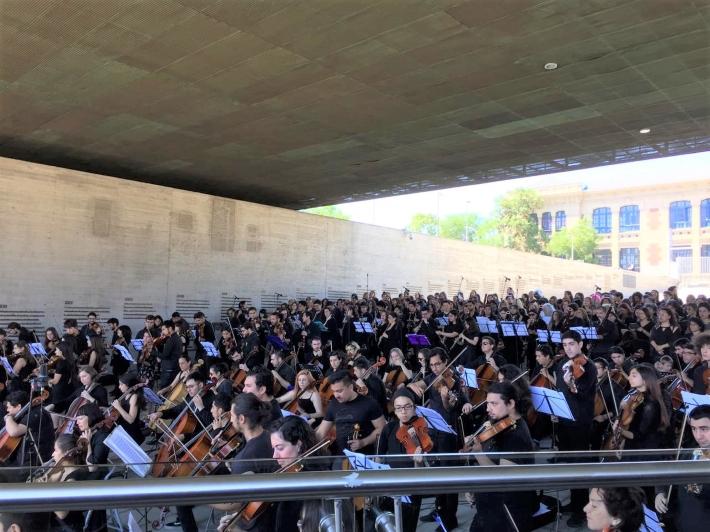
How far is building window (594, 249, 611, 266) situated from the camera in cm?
6331

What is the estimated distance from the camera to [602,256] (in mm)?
63969

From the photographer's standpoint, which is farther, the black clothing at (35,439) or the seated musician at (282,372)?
the seated musician at (282,372)

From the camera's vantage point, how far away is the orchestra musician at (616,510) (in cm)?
228

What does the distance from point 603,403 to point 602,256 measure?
62796 millimetres

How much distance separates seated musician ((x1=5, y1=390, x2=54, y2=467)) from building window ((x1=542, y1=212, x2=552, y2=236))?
217 feet

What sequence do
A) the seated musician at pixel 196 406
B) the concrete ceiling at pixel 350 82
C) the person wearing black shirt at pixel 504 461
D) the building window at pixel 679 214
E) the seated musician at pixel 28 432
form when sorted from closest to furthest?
the person wearing black shirt at pixel 504 461
the seated musician at pixel 28 432
the seated musician at pixel 196 406
the concrete ceiling at pixel 350 82
the building window at pixel 679 214

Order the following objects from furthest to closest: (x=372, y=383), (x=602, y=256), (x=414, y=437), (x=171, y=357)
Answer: (x=602, y=256), (x=171, y=357), (x=372, y=383), (x=414, y=437)

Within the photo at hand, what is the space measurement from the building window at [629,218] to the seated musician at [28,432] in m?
64.8

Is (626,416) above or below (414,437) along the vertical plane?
above

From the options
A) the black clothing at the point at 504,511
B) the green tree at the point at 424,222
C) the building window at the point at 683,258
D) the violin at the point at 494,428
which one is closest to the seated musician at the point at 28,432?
the violin at the point at 494,428

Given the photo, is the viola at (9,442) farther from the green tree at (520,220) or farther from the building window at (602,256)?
Answer: the building window at (602,256)

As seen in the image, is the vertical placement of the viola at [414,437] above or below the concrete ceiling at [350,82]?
below

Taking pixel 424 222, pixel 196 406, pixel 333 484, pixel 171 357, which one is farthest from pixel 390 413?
pixel 424 222

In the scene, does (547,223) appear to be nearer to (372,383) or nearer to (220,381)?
(372,383)
